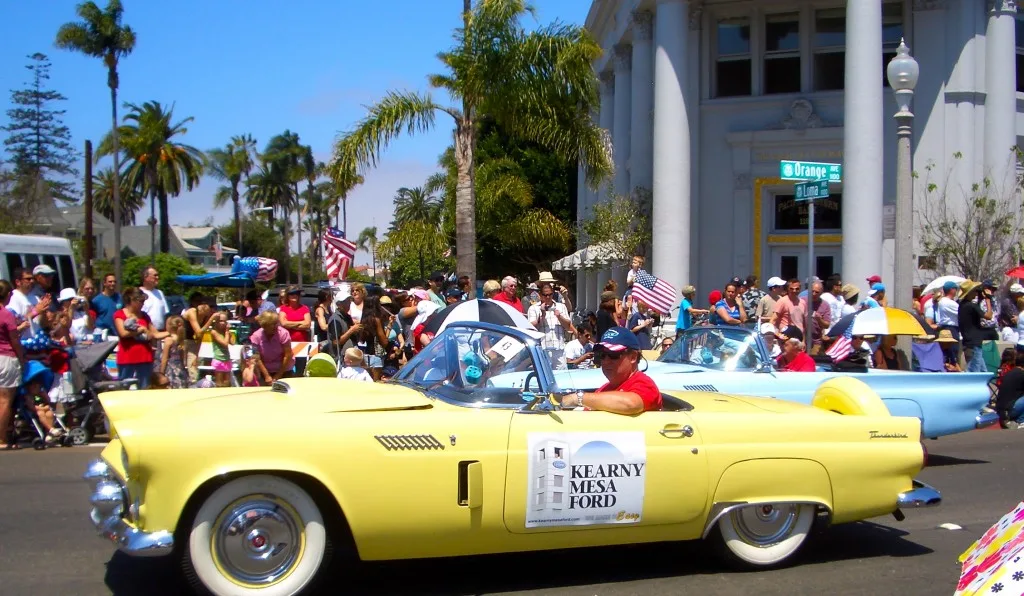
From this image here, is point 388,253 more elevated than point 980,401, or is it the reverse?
point 388,253

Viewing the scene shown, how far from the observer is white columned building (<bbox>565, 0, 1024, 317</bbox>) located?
22.3 m

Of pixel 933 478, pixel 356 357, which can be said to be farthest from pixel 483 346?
pixel 933 478

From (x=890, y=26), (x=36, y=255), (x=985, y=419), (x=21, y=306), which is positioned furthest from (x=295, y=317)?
(x=890, y=26)

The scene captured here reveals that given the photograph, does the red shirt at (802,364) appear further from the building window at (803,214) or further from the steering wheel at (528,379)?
the building window at (803,214)

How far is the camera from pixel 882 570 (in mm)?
5699

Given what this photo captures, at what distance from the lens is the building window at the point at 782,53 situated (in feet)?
78.1

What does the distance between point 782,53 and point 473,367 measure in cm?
2062

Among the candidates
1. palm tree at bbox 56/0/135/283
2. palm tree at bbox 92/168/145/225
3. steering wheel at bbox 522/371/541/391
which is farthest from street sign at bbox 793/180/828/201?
palm tree at bbox 92/168/145/225

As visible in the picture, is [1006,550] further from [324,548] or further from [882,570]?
[324,548]

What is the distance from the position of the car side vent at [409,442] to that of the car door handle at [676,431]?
1.29 m

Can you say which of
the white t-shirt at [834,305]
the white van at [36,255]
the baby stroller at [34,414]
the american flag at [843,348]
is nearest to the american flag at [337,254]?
the white van at [36,255]

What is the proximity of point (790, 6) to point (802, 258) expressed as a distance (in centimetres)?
621

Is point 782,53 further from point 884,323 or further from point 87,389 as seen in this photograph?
point 87,389

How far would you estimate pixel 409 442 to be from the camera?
4.85 m
